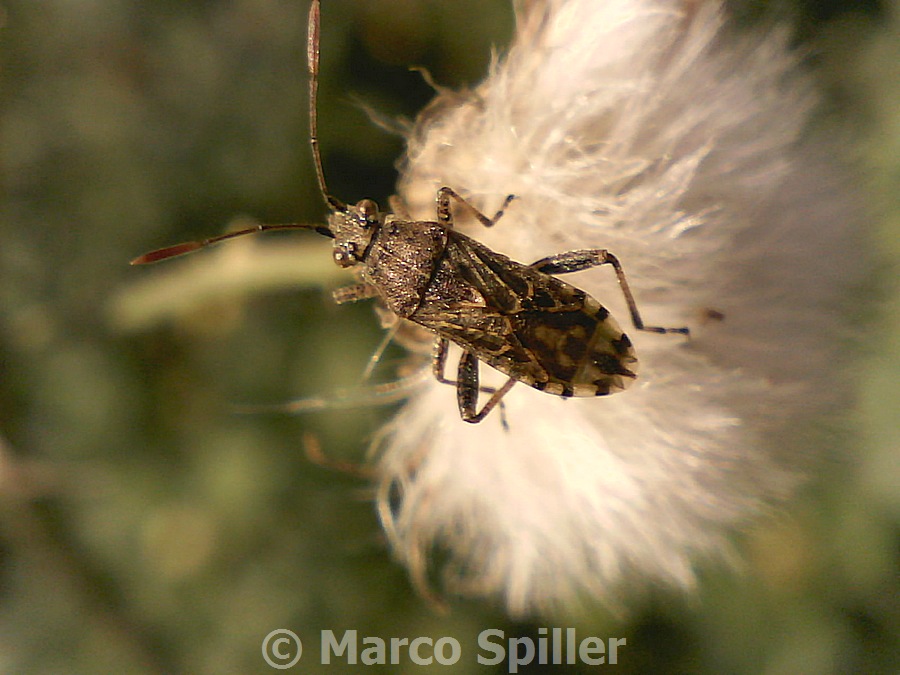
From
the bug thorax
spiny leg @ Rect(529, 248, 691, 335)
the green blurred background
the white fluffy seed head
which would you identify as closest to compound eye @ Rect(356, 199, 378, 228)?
the bug thorax

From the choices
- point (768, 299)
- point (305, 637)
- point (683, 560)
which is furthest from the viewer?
point (305, 637)

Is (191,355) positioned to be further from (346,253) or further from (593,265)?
(593,265)

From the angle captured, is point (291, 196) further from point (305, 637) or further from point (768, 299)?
point (768, 299)

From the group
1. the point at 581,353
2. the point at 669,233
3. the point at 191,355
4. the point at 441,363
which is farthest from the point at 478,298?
the point at 191,355

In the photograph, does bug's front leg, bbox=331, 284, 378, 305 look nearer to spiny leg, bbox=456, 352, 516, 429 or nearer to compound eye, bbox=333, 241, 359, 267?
compound eye, bbox=333, 241, 359, 267

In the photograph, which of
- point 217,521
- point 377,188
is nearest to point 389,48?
point 377,188

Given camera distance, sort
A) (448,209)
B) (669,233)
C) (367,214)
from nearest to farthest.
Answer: (669,233), (448,209), (367,214)

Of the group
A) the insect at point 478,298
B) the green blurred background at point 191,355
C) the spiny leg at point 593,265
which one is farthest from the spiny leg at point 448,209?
the green blurred background at point 191,355

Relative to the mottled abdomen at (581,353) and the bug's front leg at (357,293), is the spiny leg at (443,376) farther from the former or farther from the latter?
the bug's front leg at (357,293)
